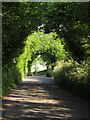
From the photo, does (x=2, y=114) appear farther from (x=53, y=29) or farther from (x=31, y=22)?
(x=53, y=29)

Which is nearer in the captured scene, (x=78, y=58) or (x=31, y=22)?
(x=31, y=22)

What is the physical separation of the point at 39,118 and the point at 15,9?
16.8ft

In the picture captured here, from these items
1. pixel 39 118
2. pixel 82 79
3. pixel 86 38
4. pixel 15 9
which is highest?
pixel 15 9

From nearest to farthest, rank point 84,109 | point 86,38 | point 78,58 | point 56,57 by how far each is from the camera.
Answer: point 84,109 < point 86,38 < point 78,58 < point 56,57

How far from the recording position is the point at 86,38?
16266 millimetres

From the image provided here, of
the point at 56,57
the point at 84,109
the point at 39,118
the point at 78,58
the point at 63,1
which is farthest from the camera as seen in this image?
the point at 56,57

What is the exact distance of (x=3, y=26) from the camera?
14516 mm

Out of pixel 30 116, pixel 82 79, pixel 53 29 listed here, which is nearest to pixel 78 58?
pixel 53 29

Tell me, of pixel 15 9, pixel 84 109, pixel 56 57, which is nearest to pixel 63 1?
pixel 15 9

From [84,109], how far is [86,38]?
385 cm

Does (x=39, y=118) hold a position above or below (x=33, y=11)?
below

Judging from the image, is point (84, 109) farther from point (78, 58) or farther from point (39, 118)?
point (78, 58)

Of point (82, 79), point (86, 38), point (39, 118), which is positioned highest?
point (86, 38)

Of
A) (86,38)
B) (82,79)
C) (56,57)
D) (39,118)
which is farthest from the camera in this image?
(56,57)
